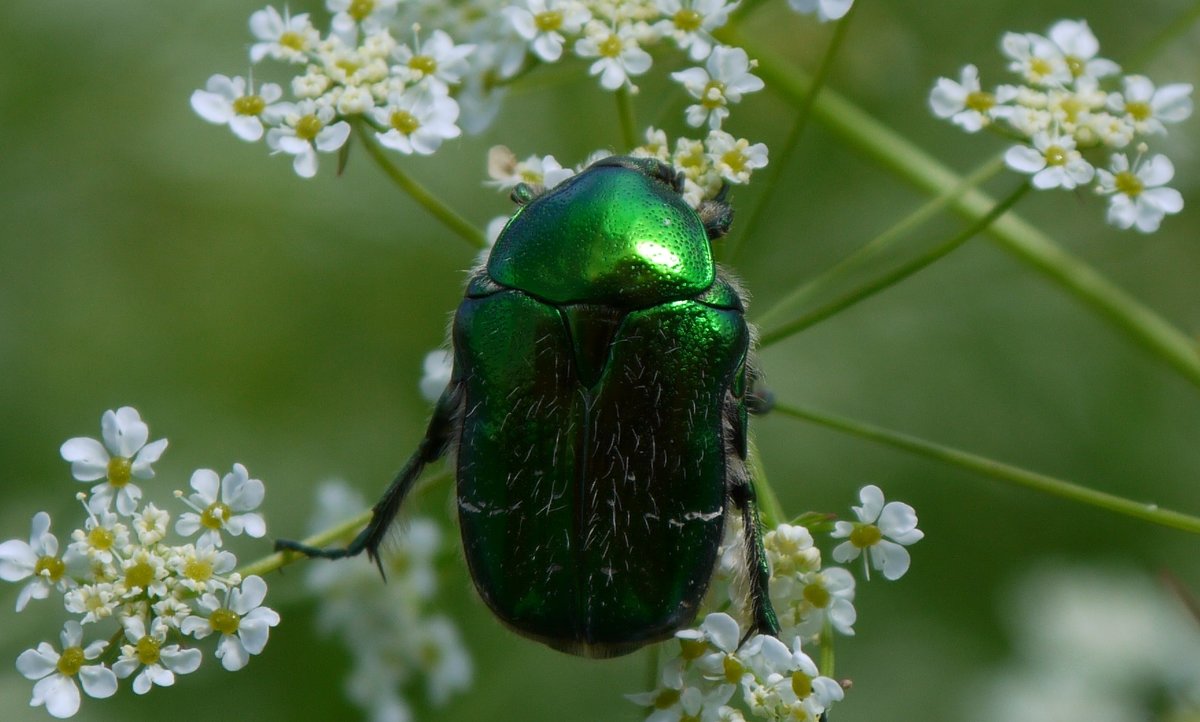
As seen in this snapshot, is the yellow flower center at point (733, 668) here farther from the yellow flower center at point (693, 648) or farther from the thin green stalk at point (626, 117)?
the thin green stalk at point (626, 117)

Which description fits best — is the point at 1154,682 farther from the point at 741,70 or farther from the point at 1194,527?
the point at 741,70

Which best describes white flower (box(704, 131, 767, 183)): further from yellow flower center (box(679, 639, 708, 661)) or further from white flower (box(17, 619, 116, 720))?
white flower (box(17, 619, 116, 720))

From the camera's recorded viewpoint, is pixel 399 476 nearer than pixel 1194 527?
No

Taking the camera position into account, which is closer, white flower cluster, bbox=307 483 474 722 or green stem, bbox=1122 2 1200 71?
green stem, bbox=1122 2 1200 71

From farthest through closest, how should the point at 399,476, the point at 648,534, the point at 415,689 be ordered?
the point at 415,689
the point at 399,476
the point at 648,534

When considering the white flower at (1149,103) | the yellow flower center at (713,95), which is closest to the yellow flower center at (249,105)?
the yellow flower center at (713,95)

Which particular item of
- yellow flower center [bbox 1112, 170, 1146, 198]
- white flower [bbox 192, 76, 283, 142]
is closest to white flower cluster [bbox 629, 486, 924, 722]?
yellow flower center [bbox 1112, 170, 1146, 198]

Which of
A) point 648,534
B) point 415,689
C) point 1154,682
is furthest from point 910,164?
point 415,689
